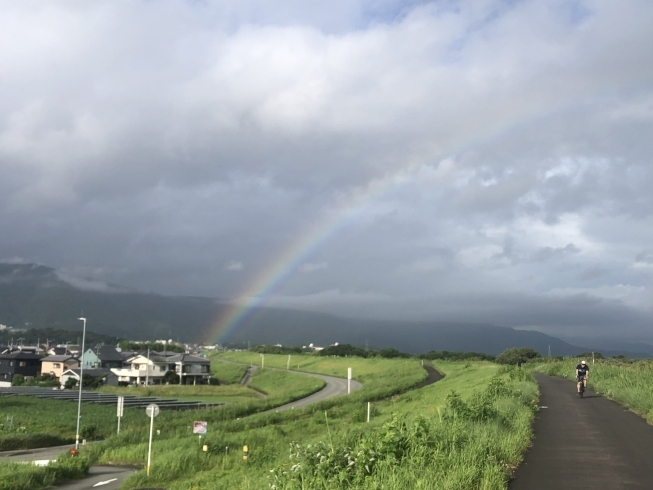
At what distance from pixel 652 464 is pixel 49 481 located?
73.1 feet

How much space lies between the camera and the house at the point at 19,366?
120m

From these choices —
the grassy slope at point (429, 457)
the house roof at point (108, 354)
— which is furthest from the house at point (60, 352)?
the grassy slope at point (429, 457)

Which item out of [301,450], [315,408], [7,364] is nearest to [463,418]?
[301,450]

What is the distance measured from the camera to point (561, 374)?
4144cm

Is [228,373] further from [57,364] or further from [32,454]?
[32,454]

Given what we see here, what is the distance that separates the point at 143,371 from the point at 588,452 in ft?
379

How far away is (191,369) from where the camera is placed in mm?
118625

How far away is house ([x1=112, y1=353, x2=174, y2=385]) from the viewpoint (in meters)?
117

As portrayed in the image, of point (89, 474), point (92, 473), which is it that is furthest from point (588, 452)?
point (92, 473)

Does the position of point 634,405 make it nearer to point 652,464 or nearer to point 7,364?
point 652,464

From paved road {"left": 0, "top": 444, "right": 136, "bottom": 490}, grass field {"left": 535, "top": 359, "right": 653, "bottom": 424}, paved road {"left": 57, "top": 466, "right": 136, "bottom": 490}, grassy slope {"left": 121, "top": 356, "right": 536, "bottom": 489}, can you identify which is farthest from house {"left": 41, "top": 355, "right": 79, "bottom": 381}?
grass field {"left": 535, "top": 359, "right": 653, "bottom": 424}

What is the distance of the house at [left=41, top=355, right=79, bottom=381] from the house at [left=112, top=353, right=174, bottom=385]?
386 inches

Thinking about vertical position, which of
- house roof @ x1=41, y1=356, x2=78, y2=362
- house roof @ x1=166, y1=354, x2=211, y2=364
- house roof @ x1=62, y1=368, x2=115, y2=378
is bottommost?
house roof @ x1=62, y1=368, x2=115, y2=378

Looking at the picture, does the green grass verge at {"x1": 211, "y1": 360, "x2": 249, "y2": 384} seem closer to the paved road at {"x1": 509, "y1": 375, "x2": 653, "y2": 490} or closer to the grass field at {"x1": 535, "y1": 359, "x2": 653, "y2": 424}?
the grass field at {"x1": 535, "y1": 359, "x2": 653, "y2": 424}
